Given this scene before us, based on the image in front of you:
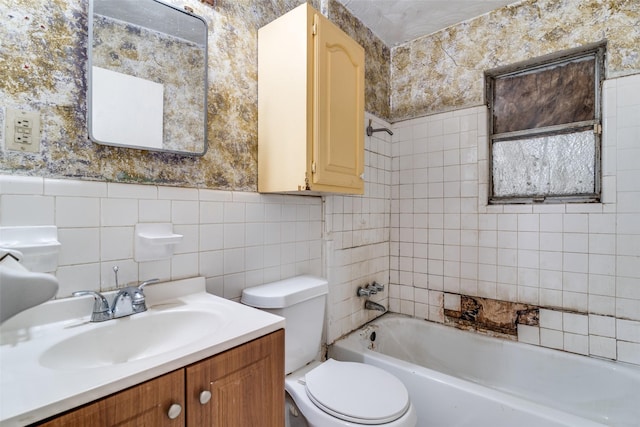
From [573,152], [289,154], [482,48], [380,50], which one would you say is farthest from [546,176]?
[289,154]

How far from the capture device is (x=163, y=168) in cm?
111

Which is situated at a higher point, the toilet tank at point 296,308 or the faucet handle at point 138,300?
the faucet handle at point 138,300

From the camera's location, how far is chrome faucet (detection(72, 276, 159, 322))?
0.90 meters

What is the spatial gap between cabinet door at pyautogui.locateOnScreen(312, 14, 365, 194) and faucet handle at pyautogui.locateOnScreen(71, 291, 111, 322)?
85 centimetres

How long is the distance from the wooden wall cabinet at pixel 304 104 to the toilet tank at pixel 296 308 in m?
0.45

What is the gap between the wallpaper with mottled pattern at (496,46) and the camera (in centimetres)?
160

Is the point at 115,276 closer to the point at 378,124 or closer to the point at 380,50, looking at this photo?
the point at 378,124

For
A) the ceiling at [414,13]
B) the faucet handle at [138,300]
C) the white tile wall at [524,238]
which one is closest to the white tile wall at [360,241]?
the white tile wall at [524,238]

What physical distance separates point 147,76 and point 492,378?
2410 mm

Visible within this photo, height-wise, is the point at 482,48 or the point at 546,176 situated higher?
the point at 482,48

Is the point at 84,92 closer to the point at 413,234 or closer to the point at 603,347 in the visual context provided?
the point at 413,234

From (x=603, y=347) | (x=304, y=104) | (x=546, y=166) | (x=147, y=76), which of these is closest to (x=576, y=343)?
(x=603, y=347)

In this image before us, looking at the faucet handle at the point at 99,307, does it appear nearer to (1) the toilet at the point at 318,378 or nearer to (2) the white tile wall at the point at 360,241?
(1) the toilet at the point at 318,378

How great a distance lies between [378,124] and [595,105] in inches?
49.3
